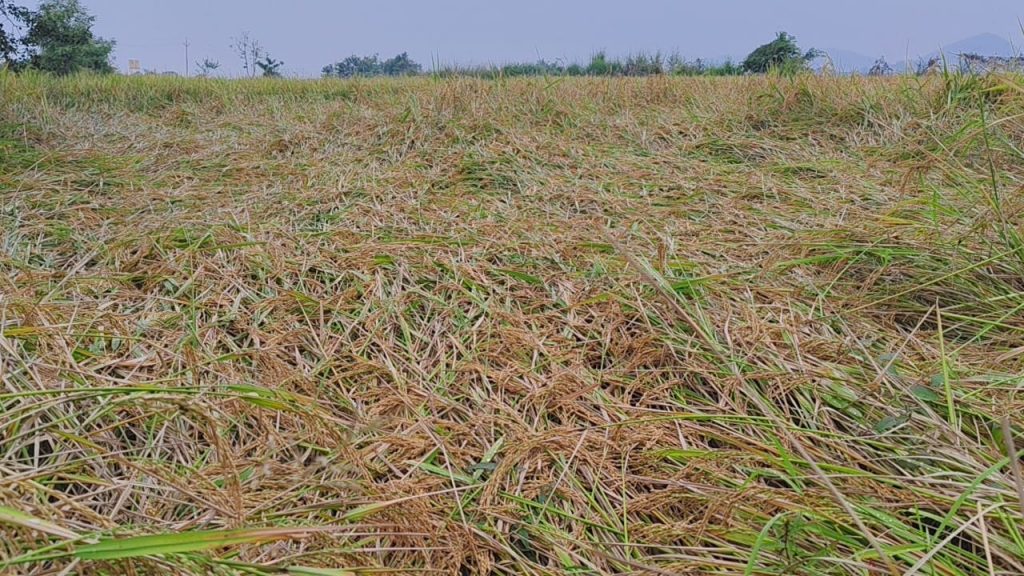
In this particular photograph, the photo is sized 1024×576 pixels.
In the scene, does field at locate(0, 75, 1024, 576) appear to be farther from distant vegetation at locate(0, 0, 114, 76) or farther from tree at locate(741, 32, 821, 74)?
distant vegetation at locate(0, 0, 114, 76)

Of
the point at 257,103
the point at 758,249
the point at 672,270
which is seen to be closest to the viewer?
the point at 672,270

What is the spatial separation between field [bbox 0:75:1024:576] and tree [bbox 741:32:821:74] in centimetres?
148

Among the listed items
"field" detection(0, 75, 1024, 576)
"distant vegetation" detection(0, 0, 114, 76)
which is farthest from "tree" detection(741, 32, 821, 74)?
"distant vegetation" detection(0, 0, 114, 76)

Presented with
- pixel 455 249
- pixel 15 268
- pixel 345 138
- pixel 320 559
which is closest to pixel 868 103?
pixel 455 249

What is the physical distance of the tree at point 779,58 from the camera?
11.8 ft

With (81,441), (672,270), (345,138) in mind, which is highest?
(345,138)

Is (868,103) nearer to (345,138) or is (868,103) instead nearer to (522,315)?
(522,315)

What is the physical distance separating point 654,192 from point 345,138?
175 cm

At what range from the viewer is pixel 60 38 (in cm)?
999

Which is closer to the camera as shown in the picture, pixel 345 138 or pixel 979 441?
pixel 979 441

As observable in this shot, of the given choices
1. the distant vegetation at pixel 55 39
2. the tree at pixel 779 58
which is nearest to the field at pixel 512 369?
the tree at pixel 779 58

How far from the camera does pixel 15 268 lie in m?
1.39

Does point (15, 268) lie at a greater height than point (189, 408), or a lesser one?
greater

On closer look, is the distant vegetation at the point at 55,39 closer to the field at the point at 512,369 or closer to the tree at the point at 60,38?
the tree at the point at 60,38
